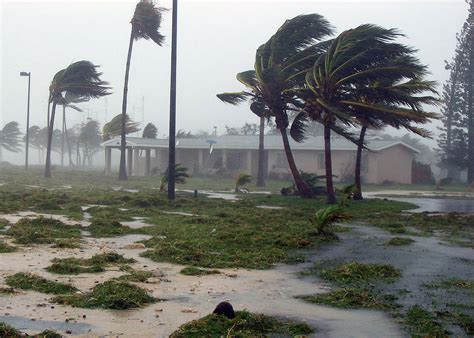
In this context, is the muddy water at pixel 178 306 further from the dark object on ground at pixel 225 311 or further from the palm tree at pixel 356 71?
the palm tree at pixel 356 71

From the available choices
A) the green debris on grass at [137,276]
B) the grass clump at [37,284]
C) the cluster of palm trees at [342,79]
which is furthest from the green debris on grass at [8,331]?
the cluster of palm trees at [342,79]

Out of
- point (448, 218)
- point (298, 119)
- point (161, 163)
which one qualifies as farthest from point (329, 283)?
point (161, 163)

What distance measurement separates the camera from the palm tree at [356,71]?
71.6 ft

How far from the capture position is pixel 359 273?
991 cm

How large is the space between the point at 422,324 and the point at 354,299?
1275 mm

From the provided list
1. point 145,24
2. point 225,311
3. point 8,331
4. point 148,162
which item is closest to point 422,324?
point 225,311

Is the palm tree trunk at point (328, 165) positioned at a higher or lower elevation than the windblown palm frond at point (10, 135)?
lower

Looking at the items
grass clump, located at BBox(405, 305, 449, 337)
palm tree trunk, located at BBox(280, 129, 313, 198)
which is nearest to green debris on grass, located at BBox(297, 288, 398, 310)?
grass clump, located at BBox(405, 305, 449, 337)

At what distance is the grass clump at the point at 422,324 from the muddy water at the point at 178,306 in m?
0.20

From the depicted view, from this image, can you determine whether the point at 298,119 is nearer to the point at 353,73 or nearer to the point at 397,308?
the point at 353,73

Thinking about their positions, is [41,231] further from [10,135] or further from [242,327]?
[10,135]

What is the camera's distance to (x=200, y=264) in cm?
1055

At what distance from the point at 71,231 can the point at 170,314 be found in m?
7.52

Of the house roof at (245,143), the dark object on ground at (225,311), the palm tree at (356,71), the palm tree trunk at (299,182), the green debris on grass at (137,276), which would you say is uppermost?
the palm tree at (356,71)
